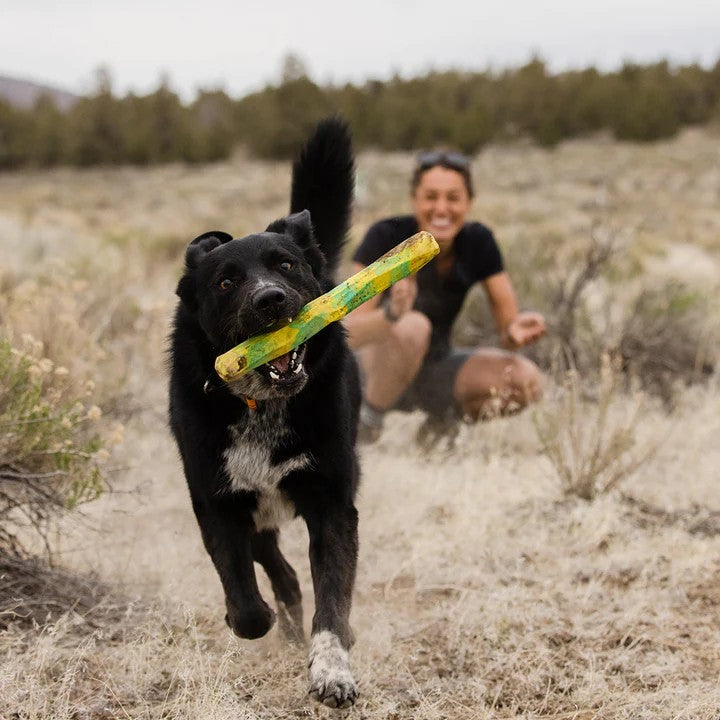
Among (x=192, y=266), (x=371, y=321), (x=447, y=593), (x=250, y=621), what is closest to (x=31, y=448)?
(x=192, y=266)

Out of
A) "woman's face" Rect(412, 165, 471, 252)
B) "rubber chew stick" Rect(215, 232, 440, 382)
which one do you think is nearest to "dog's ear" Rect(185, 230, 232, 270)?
"rubber chew stick" Rect(215, 232, 440, 382)

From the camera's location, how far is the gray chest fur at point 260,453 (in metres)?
2.57

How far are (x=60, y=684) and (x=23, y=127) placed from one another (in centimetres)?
3723

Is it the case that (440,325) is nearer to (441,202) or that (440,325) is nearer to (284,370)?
(441,202)

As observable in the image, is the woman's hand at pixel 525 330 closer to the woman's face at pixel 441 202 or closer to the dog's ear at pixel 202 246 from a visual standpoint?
the woman's face at pixel 441 202

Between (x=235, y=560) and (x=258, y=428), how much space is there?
0.39 metres

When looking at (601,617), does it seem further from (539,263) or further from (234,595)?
(539,263)

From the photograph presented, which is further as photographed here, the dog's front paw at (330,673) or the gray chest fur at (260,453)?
the gray chest fur at (260,453)

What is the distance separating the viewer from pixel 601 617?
3.04 meters

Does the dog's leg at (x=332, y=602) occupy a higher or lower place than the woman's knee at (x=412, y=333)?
lower

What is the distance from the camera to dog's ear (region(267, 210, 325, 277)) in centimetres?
283

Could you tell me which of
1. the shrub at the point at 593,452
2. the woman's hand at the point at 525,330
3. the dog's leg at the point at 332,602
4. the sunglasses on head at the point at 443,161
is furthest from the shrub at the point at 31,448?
the sunglasses on head at the point at 443,161

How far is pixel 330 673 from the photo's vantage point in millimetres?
2230

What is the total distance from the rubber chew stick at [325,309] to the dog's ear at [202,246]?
421 mm
